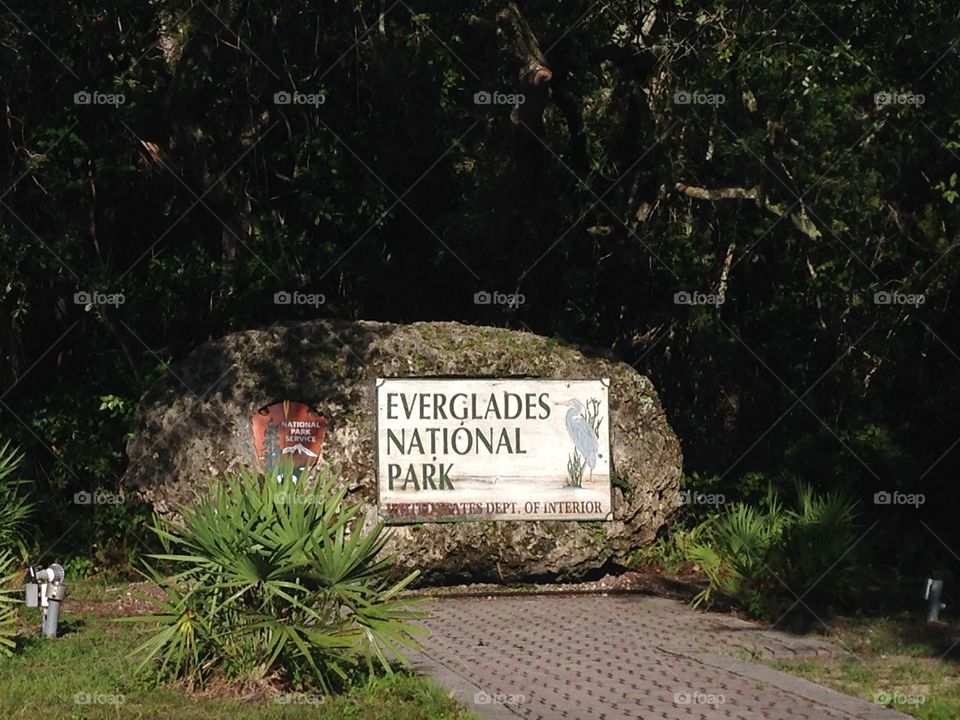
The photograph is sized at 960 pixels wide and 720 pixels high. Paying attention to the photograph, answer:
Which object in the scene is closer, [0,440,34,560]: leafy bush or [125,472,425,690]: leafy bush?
[125,472,425,690]: leafy bush

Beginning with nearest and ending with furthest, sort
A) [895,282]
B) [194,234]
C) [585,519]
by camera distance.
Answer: [585,519] < [895,282] < [194,234]

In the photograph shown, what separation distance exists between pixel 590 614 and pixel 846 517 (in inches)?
104

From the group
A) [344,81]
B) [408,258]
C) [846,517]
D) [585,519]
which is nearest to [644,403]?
[585,519]

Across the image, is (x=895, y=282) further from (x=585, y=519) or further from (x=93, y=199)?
(x=93, y=199)

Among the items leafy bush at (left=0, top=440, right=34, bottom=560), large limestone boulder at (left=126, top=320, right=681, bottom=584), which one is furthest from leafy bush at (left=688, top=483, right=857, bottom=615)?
leafy bush at (left=0, top=440, right=34, bottom=560)

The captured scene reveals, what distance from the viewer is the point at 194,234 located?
17234 millimetres

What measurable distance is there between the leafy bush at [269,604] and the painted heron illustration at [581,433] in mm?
6027

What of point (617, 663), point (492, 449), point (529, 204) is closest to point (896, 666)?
point (617, 663)

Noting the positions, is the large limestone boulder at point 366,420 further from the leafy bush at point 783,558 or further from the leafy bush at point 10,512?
the leafy bush at point 783,558

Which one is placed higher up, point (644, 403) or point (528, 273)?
point (528, 273)

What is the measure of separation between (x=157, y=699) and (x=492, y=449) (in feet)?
21.8

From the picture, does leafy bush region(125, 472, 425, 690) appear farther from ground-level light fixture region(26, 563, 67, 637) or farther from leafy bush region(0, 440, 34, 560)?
leafy bush region(0, 440, 34, 560)

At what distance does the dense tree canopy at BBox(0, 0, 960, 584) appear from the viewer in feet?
50.8

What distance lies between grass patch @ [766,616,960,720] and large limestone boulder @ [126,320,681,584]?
327cm
